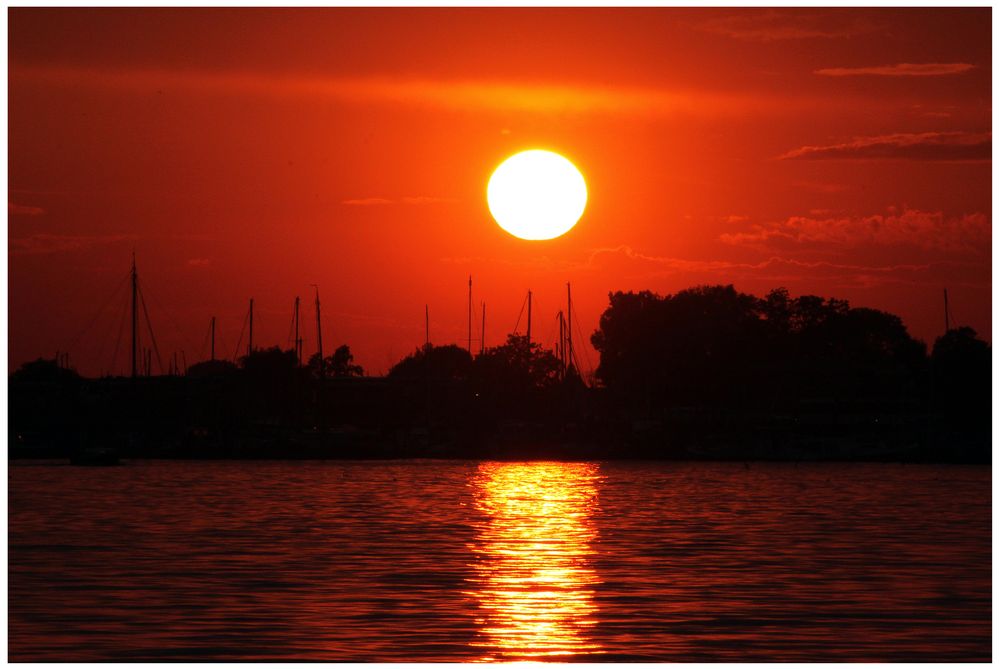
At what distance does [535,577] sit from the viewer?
37.5 metres

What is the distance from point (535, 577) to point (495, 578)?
103 cm

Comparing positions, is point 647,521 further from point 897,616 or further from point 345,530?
point 897,616

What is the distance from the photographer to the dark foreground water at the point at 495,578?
27.2 meters

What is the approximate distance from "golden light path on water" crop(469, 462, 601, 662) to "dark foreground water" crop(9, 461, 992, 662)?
10cm

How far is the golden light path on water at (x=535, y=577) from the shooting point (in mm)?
27000

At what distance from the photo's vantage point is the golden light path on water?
88.6 ft

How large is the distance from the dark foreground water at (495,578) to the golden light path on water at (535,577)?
99 millimetres

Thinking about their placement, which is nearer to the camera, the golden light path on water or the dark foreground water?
Result: the golden light path on water

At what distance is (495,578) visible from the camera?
37.2 meters

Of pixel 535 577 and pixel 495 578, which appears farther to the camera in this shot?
pixel 535 577

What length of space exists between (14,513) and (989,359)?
485 ft

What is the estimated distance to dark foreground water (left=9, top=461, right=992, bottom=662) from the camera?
2723 cm

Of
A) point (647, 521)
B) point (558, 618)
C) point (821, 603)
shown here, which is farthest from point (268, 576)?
point (647, 521)

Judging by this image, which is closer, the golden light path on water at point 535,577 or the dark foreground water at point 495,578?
the golden light path on water at point 535,577
